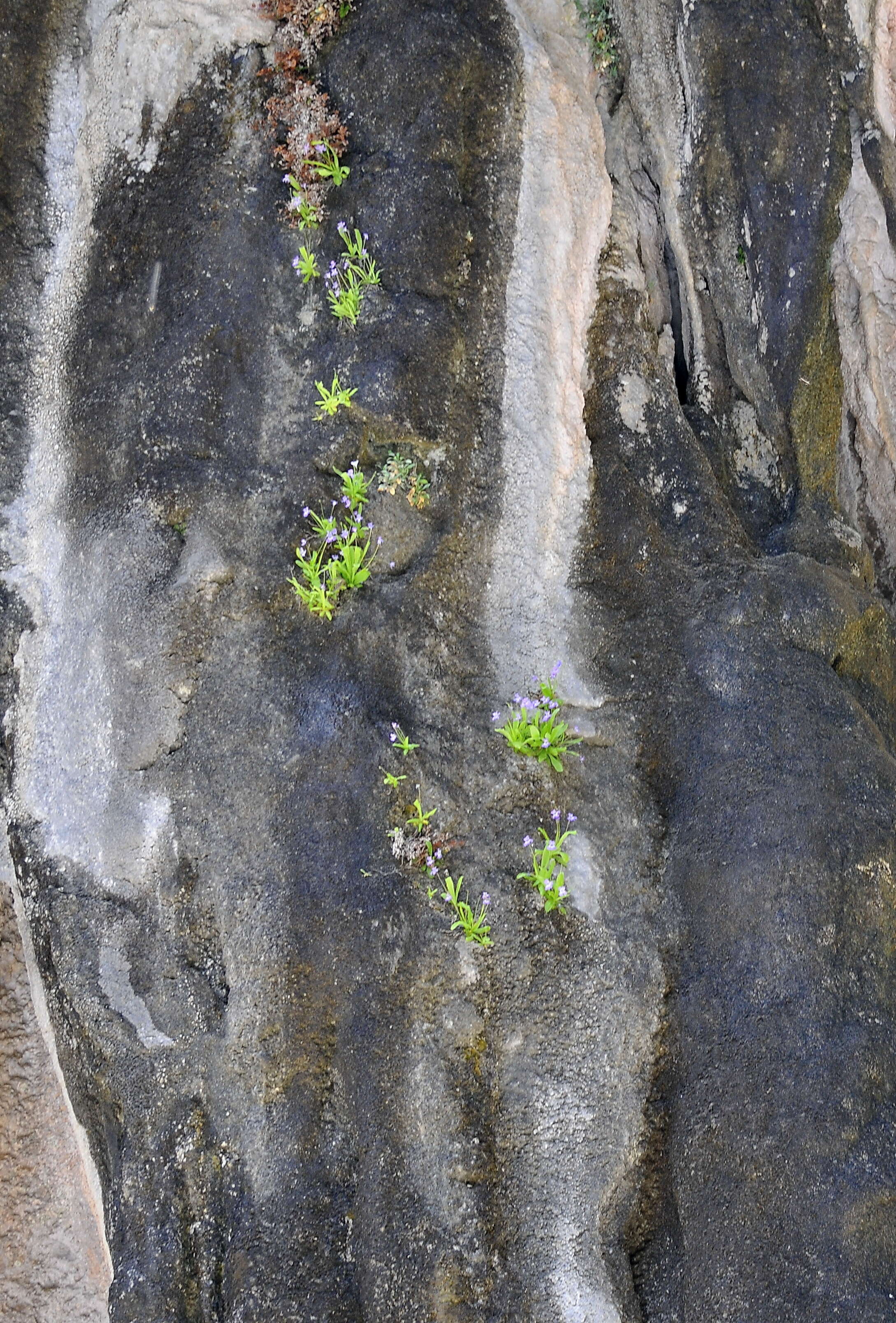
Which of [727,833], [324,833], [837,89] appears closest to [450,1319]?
[324,833]

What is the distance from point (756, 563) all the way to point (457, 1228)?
2761 mm

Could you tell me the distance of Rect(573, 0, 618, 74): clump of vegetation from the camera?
5.18m

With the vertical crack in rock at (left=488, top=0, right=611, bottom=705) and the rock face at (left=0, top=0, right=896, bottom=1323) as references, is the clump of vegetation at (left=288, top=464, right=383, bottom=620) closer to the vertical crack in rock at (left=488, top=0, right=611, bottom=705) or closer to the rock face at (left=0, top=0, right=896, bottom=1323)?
the rock face at (left=0, top=0, right=896, bottom=1323)

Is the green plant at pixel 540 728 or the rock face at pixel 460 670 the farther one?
the green plant at pixel 540 728

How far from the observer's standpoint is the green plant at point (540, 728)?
13.5 ft

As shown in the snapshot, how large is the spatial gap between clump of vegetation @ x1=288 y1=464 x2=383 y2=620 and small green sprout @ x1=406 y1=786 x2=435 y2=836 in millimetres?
782

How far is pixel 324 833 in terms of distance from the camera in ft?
13.1

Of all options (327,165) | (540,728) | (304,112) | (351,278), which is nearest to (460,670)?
(540,728)

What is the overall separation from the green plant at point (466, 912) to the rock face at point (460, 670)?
0.06m

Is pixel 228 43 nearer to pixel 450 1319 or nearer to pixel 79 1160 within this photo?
pixel 79 1160

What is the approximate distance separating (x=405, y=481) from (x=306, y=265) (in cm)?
99

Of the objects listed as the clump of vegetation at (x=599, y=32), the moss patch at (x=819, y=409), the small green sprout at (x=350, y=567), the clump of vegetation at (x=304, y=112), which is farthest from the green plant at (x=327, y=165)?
the moss patch at (x=819, y=409)

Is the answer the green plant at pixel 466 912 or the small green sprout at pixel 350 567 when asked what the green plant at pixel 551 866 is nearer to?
the green plant at pixel 466 912

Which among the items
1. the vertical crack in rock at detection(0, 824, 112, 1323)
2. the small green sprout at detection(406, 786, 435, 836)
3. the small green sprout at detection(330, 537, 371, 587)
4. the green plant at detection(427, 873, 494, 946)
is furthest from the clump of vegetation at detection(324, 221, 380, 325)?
the vertical crack in rock at detection(0, 824, 112, 1323)
